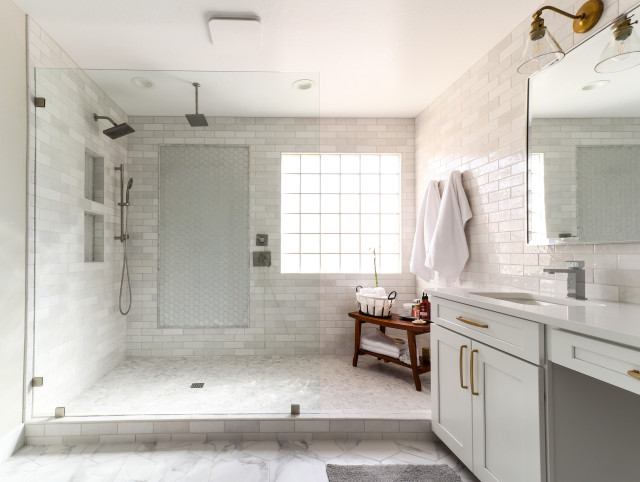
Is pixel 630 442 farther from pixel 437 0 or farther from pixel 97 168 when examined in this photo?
pixel 97 168

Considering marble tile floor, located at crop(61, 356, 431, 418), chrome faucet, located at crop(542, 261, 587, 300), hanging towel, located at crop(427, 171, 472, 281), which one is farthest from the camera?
hanging towel, located at crop(427, 171, 472, 281)

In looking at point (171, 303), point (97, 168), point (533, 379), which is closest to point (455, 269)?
point (533, 379)

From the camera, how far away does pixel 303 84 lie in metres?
2.74

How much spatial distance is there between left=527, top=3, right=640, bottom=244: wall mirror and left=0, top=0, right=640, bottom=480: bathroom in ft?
0.49

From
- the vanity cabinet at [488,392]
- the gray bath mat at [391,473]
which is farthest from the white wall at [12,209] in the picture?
the vanity cabinet at [488,392]

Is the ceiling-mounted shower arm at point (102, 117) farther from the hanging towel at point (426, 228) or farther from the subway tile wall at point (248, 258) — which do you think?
the hanging towel at point (426, 228)

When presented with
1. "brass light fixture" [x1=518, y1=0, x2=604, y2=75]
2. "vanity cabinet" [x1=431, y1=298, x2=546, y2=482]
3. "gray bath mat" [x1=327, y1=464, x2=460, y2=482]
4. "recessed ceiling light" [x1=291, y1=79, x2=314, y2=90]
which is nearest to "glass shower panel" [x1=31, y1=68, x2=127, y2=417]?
"recessed ceiling light" [x1=291, y1=79, x2=314, y2=90]

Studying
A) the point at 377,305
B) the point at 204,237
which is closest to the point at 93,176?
the point at 204,237

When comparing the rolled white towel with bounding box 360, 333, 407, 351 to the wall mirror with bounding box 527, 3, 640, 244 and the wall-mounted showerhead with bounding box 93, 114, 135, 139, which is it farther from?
the wall-mounted showerhead with bounding box 93, 114, 135, 139

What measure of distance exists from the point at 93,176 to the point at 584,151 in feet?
9.51

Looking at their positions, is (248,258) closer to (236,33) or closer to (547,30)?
(236,33)

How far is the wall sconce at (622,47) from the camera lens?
4.95ft

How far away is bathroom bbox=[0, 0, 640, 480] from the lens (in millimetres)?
2279

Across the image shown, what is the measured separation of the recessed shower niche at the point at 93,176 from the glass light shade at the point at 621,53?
9.46ft
